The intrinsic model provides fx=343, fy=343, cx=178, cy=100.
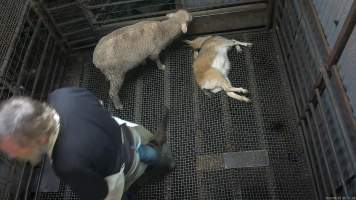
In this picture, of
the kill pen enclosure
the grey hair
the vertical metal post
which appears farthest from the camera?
the vertical metal post

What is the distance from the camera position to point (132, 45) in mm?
4055

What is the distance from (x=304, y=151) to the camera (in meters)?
3.58

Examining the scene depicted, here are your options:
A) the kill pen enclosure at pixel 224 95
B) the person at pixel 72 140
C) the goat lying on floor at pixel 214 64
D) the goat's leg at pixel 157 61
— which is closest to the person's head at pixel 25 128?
the person at pixel 72 140

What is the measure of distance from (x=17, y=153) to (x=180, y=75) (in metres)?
2.77

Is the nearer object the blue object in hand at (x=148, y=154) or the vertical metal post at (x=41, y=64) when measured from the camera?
the blue object in hand at (x=148, y=154)

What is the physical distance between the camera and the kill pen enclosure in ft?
9.67

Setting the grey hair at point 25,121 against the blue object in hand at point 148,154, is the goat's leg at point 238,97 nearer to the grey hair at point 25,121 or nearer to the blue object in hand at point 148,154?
the blue object in hand at point 148,154

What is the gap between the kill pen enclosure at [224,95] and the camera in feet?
9.67

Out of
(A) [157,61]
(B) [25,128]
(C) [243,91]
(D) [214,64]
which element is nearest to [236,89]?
(C) [243,91]

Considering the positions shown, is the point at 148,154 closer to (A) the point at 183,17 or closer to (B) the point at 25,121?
(B) the point at 25,121

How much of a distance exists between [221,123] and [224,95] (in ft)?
1.23

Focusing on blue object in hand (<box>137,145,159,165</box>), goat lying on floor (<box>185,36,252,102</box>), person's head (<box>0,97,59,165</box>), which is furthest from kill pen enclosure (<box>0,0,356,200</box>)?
person's head (<box>0,97,59,165</box>)

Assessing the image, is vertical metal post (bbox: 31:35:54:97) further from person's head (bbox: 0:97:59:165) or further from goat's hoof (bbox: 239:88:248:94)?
goat's hoof (bbox: 239:88:248:94)

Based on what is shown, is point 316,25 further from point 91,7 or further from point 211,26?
point 91,7
